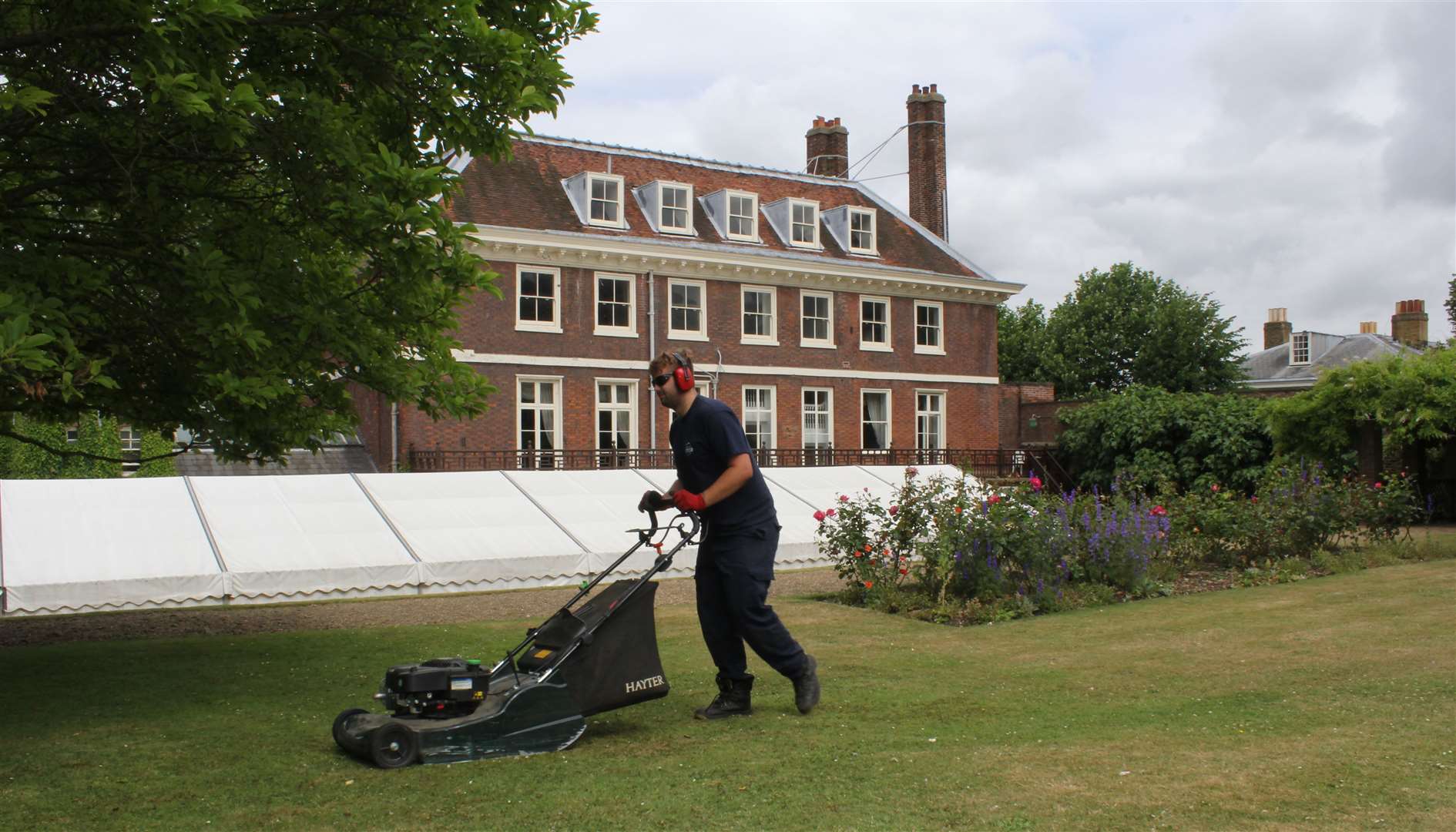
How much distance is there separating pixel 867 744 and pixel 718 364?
1007 inches

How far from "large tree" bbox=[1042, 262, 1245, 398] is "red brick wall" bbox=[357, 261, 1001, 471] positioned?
1127 centimetres

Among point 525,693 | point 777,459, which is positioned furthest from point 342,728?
point 777,459

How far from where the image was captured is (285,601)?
13.0 metres

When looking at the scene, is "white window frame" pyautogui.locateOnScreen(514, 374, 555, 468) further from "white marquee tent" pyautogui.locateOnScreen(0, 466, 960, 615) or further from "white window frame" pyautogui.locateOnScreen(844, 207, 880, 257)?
"white marquee tent" pyautogui.locateOnScreen(0, 466, 960, 615)

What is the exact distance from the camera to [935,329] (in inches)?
1379

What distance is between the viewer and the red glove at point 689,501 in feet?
19.7

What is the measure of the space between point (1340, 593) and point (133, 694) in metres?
10.1

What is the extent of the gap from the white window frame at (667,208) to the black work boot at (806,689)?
1001 inches

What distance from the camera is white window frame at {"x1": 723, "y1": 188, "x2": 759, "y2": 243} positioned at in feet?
106

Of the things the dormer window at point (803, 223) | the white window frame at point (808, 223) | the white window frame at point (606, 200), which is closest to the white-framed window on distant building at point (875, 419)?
the white window frame at point (808, 223)

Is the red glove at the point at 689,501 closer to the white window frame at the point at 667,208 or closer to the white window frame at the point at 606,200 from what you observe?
the white window frame at the point at 606,200

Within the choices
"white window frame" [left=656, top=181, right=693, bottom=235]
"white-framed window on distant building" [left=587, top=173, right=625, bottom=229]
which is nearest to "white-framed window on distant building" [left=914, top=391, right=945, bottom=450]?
"white window frame" [left=656, top=181, right=693, bottom=235]

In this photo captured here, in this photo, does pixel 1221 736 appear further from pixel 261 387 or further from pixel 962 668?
pixel 261 387

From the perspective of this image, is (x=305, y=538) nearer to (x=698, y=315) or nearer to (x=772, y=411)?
(x=698, y=315)
